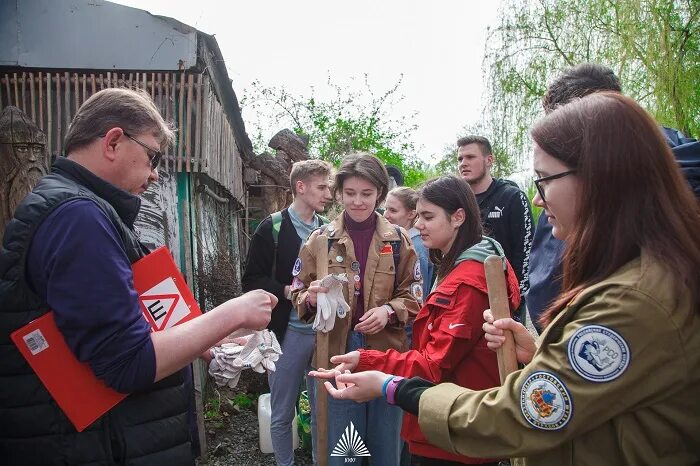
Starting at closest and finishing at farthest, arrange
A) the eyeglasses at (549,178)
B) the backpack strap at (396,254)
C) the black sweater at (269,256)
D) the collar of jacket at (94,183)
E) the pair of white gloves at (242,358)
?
the eyeglasses at (549,178)
the collar of jacket at (94,183)
the pair of white gloves at (242,358)
the backpack strap at (396,254)
the black sweater at (269,256)

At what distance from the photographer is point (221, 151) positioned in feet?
23.6

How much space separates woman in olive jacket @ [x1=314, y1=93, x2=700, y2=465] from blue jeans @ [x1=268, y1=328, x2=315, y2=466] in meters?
2.46

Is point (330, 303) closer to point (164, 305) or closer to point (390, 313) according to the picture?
point (390, 313)

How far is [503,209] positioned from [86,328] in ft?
11.3

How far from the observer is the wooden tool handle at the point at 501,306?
1.83m

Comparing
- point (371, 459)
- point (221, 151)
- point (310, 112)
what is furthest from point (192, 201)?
point (310, 112)

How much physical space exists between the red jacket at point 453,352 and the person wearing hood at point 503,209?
69.2 inches

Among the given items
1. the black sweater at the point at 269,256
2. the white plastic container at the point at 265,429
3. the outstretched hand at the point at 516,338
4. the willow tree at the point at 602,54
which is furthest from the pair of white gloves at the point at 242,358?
the willow tree at the point at 602,54

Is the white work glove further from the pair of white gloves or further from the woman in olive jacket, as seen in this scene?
the woman in olive jacket

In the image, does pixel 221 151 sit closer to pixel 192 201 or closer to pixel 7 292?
pixel 192 201

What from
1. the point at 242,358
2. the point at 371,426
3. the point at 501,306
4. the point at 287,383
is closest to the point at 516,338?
the point at 501,306

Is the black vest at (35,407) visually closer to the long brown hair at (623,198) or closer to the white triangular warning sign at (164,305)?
the white triangular warning sign at (164,305)

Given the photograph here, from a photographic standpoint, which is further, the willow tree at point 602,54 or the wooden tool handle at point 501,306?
the willow tree at point 602,54

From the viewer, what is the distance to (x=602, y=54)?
8.65 meters
